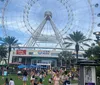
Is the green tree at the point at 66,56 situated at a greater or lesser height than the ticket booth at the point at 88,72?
greater

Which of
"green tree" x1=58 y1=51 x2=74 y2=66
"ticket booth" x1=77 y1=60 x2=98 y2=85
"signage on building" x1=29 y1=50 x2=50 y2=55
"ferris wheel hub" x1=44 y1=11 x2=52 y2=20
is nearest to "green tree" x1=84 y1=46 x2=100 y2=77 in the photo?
"ticket booth" x1=77 y1=60 x2=98 y2=85

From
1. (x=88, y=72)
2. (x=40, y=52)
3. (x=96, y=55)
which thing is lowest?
(x=88, y=72)

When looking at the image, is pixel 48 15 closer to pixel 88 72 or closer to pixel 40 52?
pixel 40 52

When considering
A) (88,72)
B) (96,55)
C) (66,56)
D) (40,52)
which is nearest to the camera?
(88,72)

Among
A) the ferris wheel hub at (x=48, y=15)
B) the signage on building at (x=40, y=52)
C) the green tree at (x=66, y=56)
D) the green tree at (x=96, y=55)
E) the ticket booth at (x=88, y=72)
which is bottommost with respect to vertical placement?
the ticket booth at (x=88, y=72)

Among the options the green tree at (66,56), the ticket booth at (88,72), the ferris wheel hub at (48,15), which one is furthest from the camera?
the green tree at (66,56)

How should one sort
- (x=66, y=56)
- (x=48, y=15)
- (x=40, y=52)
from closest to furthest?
(x=48, y=15) < (x=66, y=56) < (x=40, y=52)

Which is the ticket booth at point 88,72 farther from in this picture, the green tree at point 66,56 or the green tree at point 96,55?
the green tree at point 66,56

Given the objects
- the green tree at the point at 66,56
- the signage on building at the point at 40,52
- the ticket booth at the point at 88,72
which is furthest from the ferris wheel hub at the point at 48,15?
the ticket booth at the point at 88,72

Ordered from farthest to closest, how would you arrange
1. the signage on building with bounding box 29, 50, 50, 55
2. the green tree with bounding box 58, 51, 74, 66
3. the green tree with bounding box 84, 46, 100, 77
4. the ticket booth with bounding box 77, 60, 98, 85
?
1. the signage on building with bounding box 29, 50, 50, 55
2. the green tree with bounding box 58, 51, 74, 66
3. the green tree with bounding box 84, 46, 100, 77
4. the ticket booth with bounding box 77, 60, 98, 85

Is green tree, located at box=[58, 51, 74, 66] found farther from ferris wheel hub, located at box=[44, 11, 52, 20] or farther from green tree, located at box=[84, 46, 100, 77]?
ferris wheel hub, located at box=[44, 11, 52, 20]

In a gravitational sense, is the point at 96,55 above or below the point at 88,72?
above

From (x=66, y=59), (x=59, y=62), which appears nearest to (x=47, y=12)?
(x=66, y=59)

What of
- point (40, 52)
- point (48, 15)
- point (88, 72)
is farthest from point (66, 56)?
point (88, 72)
